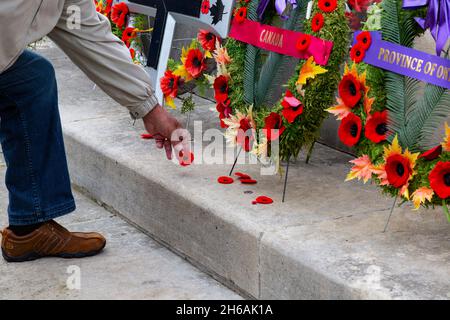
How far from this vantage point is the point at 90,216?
4535mm

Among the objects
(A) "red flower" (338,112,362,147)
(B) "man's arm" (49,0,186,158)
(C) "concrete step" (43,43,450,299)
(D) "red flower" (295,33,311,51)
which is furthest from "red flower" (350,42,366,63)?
(B) "man's arm" (49,0,186,158)

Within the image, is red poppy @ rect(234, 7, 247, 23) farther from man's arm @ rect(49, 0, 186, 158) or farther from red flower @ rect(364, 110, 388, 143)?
red flower @ rect(364, 110, 388, 143)

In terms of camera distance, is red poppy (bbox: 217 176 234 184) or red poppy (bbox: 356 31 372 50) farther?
red poppy (bbox: 217 176 234 184)

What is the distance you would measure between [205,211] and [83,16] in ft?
3.13

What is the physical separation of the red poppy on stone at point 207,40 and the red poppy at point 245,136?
0.54 metres

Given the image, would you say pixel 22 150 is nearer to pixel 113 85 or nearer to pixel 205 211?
pixel 113 85

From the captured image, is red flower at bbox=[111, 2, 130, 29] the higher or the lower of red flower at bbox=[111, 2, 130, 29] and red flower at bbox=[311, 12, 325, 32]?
the lower

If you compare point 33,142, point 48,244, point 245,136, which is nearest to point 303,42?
point 245,136

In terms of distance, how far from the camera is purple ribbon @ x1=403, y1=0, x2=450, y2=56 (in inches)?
129

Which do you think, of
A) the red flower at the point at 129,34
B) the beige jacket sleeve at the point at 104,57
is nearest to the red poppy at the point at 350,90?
the beige jacket sleeve at the point at 104,57

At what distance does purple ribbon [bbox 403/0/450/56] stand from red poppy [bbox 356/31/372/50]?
0.72 ft

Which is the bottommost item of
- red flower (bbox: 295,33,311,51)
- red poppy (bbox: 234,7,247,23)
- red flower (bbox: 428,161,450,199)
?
red flower (bbox: 428,161,450,199)

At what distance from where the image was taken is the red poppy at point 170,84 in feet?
15.6
